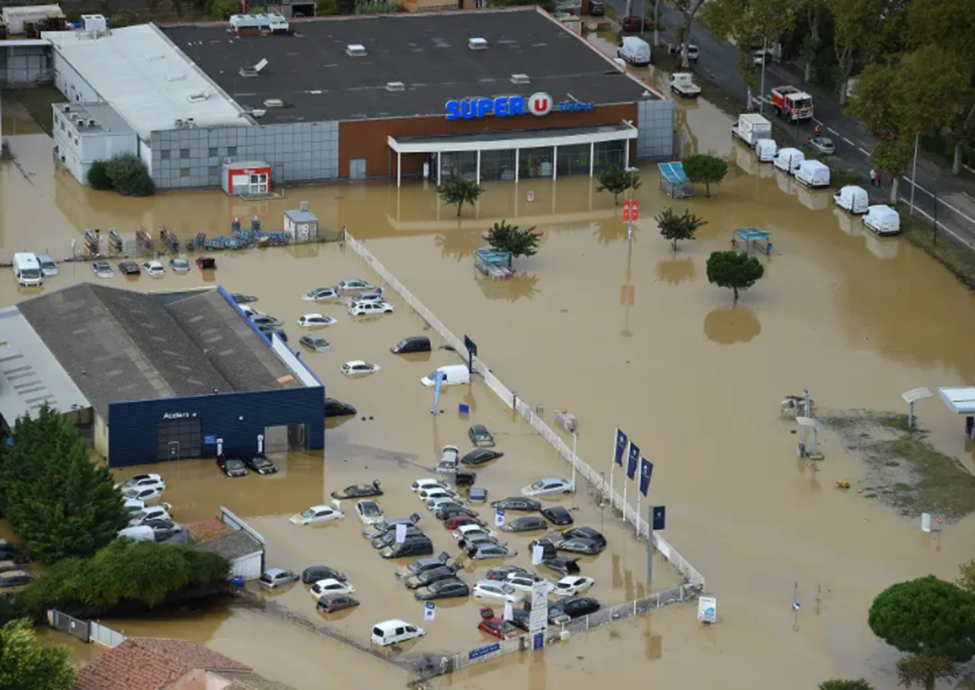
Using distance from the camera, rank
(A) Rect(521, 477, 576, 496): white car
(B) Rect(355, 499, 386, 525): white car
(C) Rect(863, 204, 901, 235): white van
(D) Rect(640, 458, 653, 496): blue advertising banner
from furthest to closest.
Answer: (C) Rect(863, 204, 901, 235): white van
(A) Rect(521, 477, 576, 496): white car
(B) Rect(355, 499, 386, 525): white car
(D) Rect(640, 458, 653, 496): blue advertising banner

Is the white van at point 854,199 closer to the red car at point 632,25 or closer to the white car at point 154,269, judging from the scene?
the red car at point 632,25

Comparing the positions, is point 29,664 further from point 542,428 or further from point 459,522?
point 542,428

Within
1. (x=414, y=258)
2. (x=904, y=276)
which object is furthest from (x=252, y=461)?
(x=904, y=276)

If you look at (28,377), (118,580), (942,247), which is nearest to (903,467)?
(942,247)

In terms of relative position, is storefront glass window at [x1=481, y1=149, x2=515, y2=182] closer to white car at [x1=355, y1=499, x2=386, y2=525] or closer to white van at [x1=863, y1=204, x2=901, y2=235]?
white van at [x1=863, y1=204, x2=901, y2=235]

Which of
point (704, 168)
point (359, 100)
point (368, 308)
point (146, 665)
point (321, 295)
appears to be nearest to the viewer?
point (146, 665)

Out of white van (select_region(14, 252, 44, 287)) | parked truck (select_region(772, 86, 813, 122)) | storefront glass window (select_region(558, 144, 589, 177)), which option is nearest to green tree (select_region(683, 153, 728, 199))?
storefront glass window (select_region(558, 144, 589, 177))
